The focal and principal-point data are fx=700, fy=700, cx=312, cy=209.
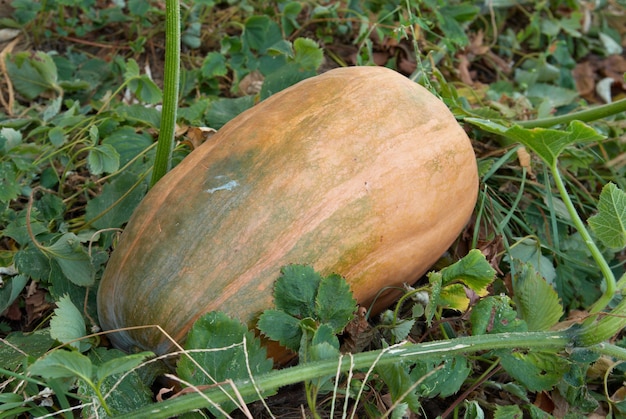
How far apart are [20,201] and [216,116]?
2.04ft

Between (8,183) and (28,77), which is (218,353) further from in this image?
(28,77)

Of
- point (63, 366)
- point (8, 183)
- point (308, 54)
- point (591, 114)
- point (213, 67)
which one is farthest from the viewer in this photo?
point (213, 67)

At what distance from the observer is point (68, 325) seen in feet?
4.85

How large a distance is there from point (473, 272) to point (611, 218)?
343 millimetres

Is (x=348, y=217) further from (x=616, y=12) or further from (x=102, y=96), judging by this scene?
(x=616, y=12)

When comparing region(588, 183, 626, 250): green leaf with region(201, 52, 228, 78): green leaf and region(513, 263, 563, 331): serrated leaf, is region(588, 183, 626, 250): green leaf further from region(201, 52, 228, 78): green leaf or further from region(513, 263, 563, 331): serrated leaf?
region(201, 52, 228, 78): green leaf

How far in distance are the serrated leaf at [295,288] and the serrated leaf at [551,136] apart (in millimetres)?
488

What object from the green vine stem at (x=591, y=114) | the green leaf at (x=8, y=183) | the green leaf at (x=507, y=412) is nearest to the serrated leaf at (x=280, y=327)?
the green leaf at (x=507, y=412)

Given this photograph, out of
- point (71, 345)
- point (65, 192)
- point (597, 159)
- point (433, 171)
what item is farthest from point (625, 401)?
point (65, 192)

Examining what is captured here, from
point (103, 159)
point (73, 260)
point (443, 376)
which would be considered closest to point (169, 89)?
point (103, 159)

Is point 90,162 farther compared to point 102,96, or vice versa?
point 102,96

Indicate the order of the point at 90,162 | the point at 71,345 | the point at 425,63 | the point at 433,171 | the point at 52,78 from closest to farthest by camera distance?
the point at 71,345 < the point at 433,171 < the point at 90,162 < the point at 52,78 < the point at 425,63

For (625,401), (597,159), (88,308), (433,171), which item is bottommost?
(625,401)

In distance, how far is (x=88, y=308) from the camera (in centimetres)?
168
